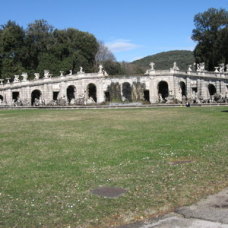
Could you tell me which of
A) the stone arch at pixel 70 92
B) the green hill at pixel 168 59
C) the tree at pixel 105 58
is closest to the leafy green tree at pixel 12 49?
the stone arch at pixel 70 92

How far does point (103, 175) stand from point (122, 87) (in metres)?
52.1

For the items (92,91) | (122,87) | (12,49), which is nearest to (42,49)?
(12,49)

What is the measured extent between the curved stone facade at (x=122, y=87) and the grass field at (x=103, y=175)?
43.8 metres

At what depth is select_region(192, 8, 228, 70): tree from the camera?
75.7m

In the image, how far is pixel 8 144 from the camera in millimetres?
16703

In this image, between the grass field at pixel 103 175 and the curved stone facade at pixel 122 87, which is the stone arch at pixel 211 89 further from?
the grass field at pixel 103 175

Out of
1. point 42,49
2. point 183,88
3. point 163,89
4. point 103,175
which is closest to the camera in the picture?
point 103,175

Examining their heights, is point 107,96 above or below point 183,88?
below

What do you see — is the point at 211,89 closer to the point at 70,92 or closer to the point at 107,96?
the point at 107,96

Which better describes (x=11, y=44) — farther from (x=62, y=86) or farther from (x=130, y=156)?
(x=130, y=156)

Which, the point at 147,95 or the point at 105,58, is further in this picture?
the point at 105,58

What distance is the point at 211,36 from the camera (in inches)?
3059

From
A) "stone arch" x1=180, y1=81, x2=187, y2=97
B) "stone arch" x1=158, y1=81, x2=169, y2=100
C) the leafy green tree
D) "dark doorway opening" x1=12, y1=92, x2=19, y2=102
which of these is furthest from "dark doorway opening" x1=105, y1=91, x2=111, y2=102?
the leafy green tree

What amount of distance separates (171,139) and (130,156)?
4236mm
